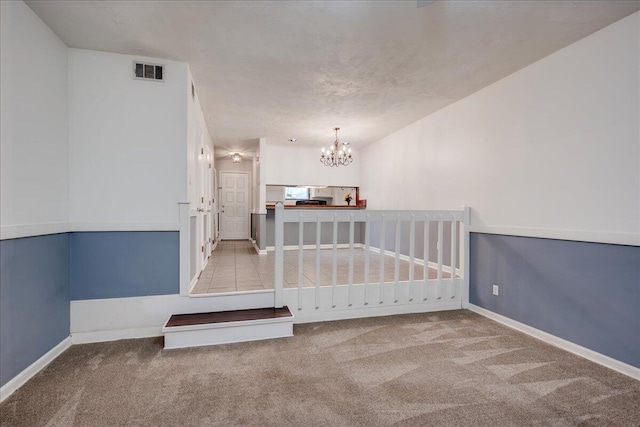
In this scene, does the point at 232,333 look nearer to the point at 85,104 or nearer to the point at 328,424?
the point at 328,424

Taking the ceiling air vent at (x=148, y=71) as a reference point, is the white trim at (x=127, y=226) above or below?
below

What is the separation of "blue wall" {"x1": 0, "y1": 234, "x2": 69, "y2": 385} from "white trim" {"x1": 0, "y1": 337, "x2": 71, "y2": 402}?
0.03 m

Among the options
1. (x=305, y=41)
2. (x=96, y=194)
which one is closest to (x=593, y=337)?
(x=305, y=41)

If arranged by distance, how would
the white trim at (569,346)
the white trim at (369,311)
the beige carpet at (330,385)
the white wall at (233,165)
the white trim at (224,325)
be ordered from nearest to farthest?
the beige carpet at (330,385) < the white trim at (569,346) < the white trim at (224,325) < the white trim at (369,311) < the white wall at (233,165)

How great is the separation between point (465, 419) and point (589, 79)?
2.81 m

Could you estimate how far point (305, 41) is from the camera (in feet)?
8.67

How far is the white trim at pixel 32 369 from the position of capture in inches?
76.9

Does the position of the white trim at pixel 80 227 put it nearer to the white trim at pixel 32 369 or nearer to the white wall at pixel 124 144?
the white wall at pixel 124 144

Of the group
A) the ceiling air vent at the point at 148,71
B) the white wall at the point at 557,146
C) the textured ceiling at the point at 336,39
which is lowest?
the white wall at the point at 557,146

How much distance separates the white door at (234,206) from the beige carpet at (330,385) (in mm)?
6059

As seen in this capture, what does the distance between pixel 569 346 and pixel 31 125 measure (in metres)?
4.72

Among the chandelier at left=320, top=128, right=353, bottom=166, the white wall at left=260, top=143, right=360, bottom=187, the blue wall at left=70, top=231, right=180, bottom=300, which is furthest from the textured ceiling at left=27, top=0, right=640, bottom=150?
the white wall at left=260, top=143, right=360, bottom=187

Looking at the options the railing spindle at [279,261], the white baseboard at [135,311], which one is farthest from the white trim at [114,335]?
the railing spindle at [279,261]

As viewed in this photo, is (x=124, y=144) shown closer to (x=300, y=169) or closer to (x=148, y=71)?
(x=148, y=71)
